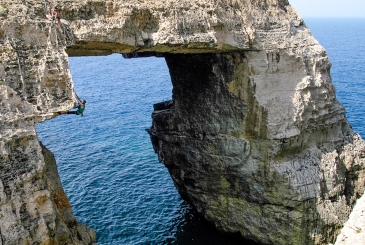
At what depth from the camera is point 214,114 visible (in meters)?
19.0

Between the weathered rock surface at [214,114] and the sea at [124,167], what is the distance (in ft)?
5.72

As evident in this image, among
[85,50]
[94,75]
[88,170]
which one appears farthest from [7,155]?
[94,75]

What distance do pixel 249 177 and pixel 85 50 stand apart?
30.8 feet

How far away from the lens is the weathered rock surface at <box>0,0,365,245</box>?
39.0 ft

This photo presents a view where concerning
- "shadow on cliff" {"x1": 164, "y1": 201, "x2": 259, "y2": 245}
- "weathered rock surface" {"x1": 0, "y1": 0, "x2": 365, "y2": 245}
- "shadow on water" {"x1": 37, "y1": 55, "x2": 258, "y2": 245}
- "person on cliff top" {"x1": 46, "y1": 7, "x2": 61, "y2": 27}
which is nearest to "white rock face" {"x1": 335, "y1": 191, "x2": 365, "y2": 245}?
"weathered rock surface" {"x1": 0, "y1": 0, "x2": 365, "y2": 245}

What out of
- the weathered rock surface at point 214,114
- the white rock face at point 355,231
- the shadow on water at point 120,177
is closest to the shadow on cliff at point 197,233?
the shadow on water at point 120,177

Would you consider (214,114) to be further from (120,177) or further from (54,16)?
(120,177)

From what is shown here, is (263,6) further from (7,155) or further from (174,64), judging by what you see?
(7,155)

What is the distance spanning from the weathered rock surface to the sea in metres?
1.74

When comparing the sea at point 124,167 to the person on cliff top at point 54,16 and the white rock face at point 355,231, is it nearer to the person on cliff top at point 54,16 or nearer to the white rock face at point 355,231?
the person on cliff top at point 54,16

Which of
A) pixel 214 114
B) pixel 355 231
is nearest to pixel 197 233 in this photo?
pixel 214 114

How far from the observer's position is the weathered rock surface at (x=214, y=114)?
11.9 m

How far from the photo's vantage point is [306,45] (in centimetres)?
1795

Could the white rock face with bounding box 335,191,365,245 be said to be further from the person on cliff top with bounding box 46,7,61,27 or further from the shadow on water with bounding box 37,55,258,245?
the shadow on water with bounding box 37,55,258,245
